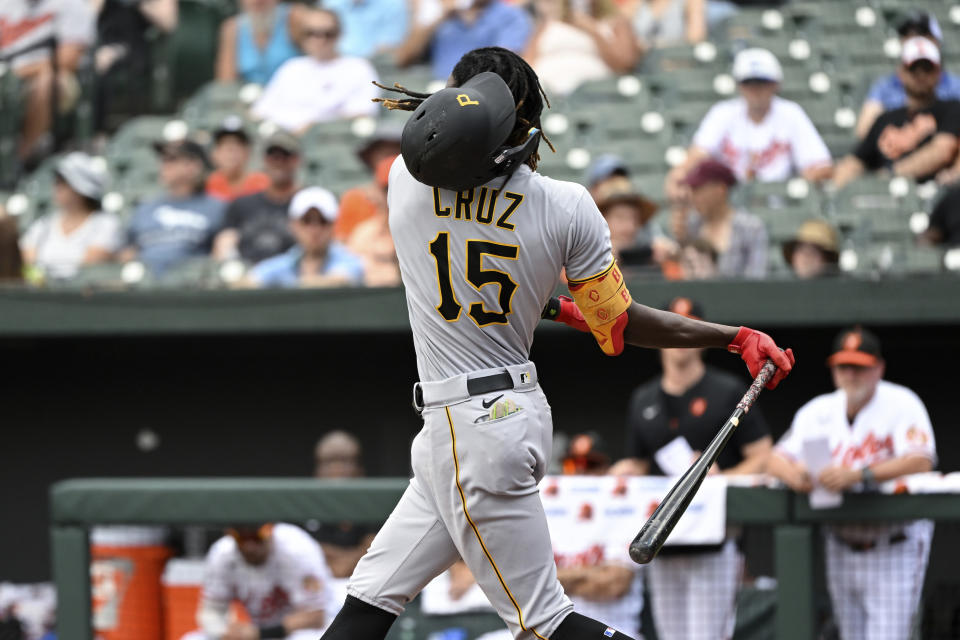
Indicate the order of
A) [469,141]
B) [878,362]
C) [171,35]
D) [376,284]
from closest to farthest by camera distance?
[469,141], [878,362], [376,284], [171,35]

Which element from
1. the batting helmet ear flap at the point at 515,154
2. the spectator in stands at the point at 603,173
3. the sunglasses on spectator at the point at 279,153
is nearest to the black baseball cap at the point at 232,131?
the sunglasses on spectator at the point at 279,153

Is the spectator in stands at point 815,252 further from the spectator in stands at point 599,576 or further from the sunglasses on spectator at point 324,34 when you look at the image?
the sunglasses on spectator at point 324,34

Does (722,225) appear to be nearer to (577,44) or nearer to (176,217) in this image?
(577,44)

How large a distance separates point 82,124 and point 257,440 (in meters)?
2.81

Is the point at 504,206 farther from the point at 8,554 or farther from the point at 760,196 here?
the point at 8,554

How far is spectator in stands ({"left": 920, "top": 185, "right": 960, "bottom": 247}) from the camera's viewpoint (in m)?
6.53

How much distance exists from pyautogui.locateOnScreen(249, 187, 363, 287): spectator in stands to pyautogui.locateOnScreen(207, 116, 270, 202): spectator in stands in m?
0.89

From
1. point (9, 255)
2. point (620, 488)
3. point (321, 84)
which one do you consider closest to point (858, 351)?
point (620, 488)

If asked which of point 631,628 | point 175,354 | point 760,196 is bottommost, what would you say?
point 631,628

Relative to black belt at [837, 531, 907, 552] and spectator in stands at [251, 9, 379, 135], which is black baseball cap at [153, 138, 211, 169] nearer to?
spectator in stands at [251, 9, 379, 135]

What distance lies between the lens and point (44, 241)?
781 centimetres

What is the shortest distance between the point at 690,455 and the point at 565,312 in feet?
7.05

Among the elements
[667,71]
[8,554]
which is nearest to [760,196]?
[667,71]

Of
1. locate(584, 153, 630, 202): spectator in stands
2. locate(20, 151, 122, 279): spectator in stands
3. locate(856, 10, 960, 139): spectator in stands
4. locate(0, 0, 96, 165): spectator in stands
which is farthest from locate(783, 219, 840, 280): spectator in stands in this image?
locate(0, 0, 96, 165): spectator in stands
